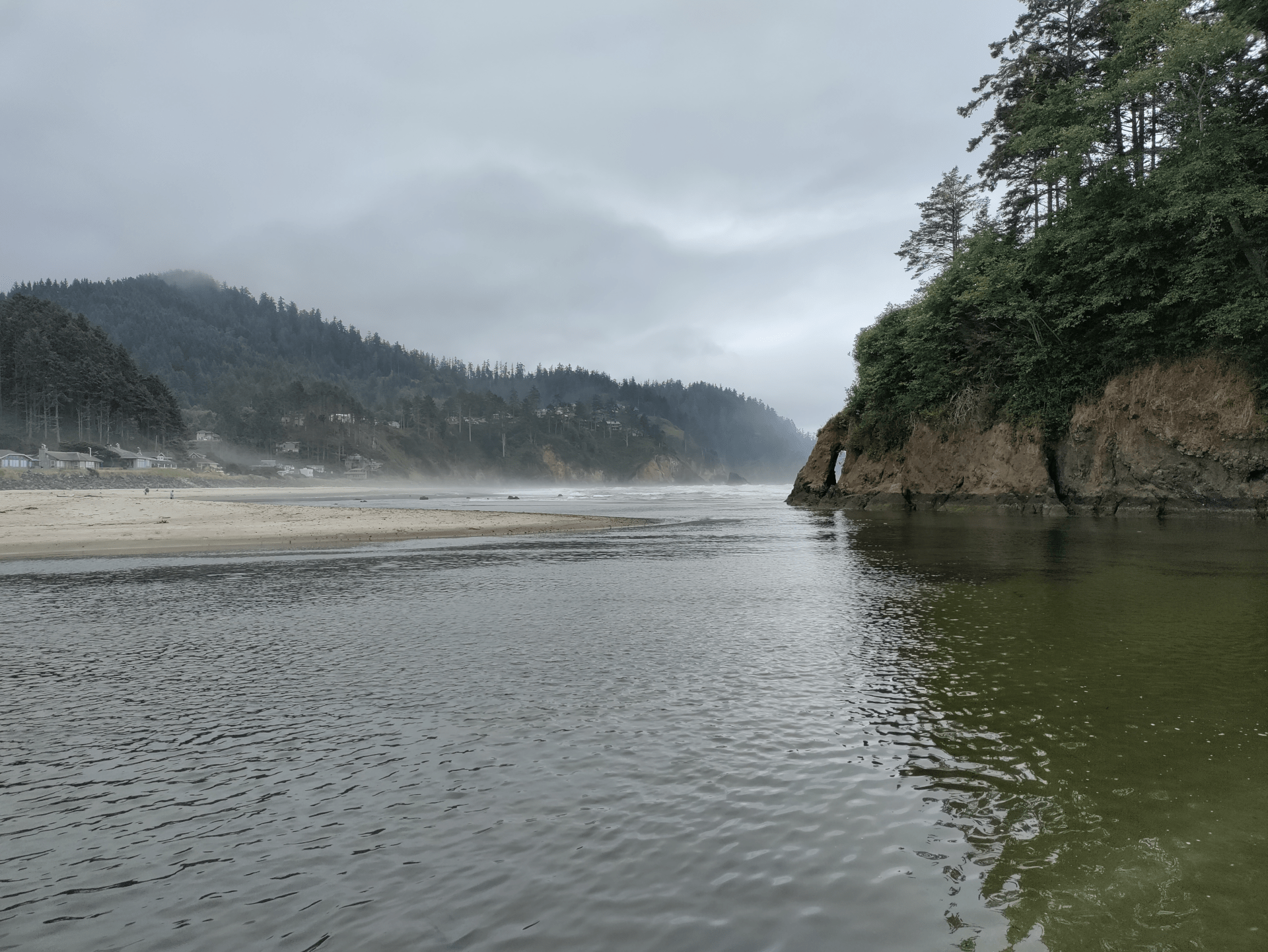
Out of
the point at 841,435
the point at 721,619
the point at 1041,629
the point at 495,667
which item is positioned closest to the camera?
the point at 495,667

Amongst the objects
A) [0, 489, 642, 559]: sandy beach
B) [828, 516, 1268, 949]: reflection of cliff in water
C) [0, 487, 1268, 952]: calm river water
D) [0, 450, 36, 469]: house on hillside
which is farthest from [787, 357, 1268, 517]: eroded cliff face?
[0, 450, 36, 469]: house on hillside

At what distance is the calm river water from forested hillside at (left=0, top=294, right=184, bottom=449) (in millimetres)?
146927

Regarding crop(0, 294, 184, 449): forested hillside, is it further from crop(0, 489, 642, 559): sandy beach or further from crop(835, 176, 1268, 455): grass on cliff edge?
crop(835, 176, 1268, 455): grass on cliff edge

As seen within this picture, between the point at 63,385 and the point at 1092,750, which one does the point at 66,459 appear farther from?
the point at 1092,750

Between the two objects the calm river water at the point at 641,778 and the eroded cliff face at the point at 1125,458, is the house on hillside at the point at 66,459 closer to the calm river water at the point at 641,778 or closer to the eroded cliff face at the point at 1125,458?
the eroded cliff face at the point at 1125,458

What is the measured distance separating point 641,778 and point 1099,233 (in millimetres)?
41564

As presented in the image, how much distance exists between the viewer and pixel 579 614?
42.5 feet

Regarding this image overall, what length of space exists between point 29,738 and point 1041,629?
13.1m

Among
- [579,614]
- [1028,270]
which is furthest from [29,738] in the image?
[1028,270]

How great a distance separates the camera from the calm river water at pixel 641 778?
12.6ft

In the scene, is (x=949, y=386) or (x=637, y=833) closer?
(x=637, y=833)

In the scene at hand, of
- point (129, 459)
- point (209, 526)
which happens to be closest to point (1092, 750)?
point (209, 526)

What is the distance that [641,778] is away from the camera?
5672 millimetres

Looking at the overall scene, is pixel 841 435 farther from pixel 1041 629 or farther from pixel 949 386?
pixel 1041 629
